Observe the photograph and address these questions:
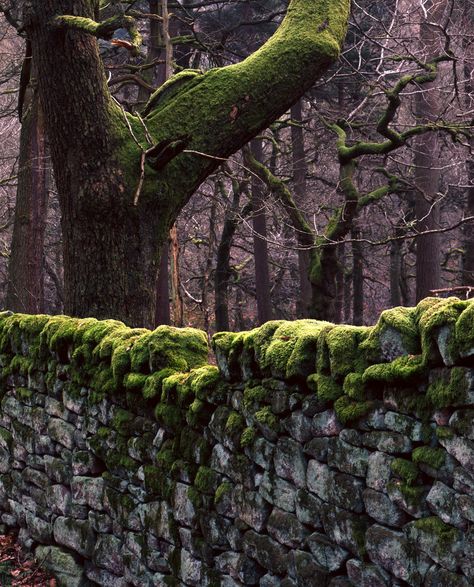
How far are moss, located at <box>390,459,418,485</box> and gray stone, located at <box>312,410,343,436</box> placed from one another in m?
0.39

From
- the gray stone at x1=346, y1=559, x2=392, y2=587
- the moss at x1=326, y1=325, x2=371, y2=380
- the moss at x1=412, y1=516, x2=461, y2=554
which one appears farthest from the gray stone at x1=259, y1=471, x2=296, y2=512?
the moss at x1=412, y1=516, x2=461, y2=554

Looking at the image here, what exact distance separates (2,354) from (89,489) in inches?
96.0

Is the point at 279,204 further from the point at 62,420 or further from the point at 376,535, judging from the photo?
the point at 376,535

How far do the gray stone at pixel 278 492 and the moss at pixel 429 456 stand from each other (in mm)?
943

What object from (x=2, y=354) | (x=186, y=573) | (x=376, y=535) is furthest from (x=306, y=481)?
(x=2, y=354)

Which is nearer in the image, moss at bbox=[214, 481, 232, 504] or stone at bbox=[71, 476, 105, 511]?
moss at bbox=[214, 481, 232, 504]

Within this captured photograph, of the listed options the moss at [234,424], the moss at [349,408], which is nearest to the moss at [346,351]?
the moss at [349,408]

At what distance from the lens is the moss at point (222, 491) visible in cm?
435

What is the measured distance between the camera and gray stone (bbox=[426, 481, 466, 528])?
2863mm

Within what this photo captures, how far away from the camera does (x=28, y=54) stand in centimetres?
972

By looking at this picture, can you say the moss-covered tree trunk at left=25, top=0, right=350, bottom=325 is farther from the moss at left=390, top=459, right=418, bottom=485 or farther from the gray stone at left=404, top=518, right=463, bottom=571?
the gray stone at left=404, top=518, right=463, bottom=571

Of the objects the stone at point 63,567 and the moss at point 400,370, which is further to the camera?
the stone at point 63,567

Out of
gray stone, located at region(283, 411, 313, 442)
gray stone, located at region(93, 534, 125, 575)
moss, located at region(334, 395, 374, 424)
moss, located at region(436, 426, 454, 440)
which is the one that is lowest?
gray stone, located at region(93, 534, 125, 575)

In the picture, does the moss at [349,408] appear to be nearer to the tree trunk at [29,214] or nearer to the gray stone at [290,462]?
the gray stone at [290,462]
